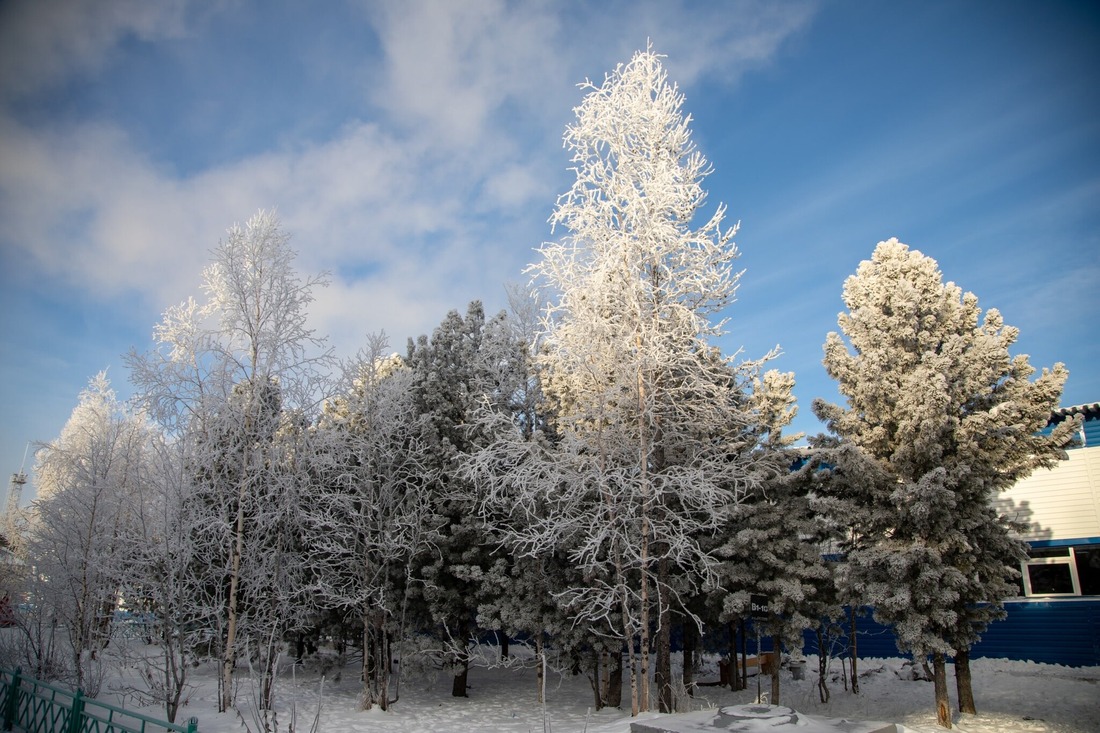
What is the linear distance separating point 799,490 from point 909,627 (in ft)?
12.5

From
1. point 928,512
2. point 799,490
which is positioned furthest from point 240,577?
point 928,512

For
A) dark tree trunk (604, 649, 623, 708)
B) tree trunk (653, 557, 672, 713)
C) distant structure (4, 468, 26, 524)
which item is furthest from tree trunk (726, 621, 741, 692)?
distant structure (4, 468, 26, 524)

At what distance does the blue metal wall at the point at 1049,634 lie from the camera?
17.1 meters

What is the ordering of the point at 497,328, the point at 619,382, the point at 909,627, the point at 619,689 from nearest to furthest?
the point at 909,627 → the point at 619,382 → the point at 619,689 → the point at 497,328

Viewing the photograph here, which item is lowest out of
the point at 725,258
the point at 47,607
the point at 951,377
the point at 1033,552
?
the point at 47,607

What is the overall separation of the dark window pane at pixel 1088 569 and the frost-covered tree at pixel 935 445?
6844mm

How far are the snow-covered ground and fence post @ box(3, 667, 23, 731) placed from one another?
11.7ft

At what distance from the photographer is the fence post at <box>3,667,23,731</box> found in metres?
10.2

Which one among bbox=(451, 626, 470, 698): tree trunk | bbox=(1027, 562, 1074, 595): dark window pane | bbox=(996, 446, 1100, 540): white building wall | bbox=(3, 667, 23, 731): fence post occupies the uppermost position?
Result: bbox=(996, 446, 1100, 540): white building wall

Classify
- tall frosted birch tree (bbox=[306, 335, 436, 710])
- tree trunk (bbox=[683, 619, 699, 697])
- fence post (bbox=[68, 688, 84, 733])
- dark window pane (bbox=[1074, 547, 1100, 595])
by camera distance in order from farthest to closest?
tree trunk (bbox=[683, 619, 699, 697])
dark window pane (bbox=[1074, 547, 1100, 595])
tall frosted birch tree (bbox=[306, 335, 436, 710])
fence post (bbox=[68, 688, 84, 733])

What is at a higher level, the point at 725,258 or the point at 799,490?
the point at 725,258

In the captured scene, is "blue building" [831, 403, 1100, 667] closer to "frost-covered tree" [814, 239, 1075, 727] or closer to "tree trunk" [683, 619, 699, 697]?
"frost-covered tree" [814, 239, 1075, 727]

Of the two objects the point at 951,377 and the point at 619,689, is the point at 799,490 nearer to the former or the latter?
the point at 951,377

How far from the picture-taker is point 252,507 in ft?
51.0
